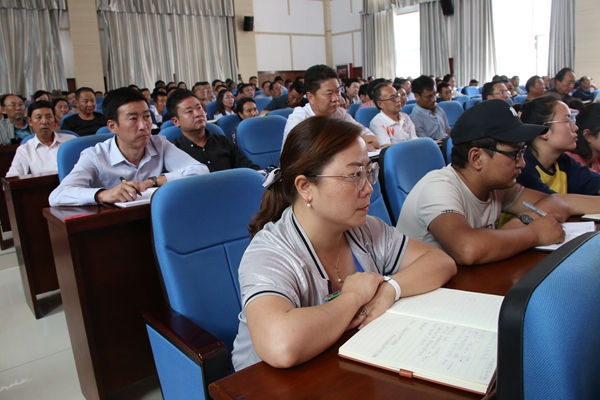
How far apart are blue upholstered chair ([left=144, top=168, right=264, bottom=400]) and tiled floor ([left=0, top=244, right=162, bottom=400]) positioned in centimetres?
82

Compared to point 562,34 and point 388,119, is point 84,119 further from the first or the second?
point 562,34

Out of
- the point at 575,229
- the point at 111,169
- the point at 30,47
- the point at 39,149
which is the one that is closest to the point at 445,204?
the point at 575,229

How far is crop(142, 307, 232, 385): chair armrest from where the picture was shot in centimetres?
109

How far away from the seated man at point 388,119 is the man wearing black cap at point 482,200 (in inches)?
91.6

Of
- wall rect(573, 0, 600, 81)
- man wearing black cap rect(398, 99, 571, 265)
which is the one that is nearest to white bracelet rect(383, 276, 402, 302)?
man wearing black cap rect(398, 99, 571, 265)

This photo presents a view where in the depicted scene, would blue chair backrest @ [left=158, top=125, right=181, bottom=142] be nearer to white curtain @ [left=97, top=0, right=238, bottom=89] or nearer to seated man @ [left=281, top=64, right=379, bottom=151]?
seated man @ [left=281, top=64, right=379, bottom=151]

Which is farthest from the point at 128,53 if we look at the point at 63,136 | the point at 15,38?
the point at 63,136

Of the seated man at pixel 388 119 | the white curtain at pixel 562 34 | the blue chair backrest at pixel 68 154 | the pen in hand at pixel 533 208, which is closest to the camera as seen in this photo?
the pen in hand at pixel 533 208

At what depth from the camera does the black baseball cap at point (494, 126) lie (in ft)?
4.98

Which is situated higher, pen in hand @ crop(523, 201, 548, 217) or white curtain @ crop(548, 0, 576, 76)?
white curtain @ crop(548, 0, 576, 76)

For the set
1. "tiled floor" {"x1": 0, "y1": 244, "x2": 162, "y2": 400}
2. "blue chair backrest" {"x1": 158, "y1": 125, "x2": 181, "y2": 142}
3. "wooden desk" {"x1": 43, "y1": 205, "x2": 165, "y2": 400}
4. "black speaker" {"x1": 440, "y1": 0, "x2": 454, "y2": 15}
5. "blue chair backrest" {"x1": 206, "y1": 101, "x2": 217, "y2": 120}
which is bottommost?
"tiled floor" {"x1": 0, "y1": 244, "x2": 162, "y2": 400}

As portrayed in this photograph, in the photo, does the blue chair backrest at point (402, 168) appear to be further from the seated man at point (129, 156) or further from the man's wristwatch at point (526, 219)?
the seated man at point (129, 156)

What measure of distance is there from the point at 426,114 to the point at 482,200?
3114 millimetres

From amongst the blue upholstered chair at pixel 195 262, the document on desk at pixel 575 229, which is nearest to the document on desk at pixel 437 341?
the blue upholstered chair at pixel 195 262
